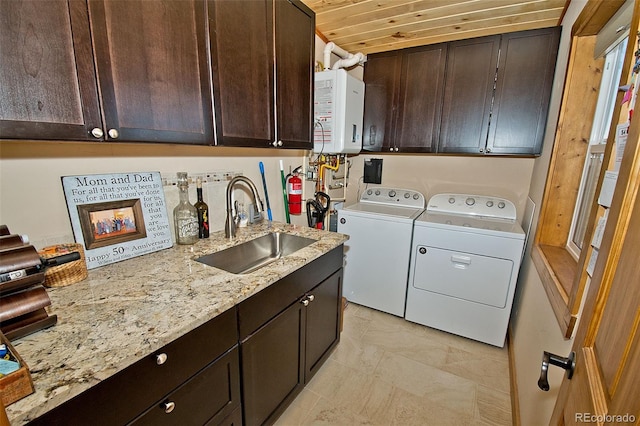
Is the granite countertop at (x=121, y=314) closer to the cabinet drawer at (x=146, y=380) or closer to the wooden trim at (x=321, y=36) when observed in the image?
the cabinet drawer at (x=146, y=380)

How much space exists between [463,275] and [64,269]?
2391 millimetres

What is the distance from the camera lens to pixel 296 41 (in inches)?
66.7

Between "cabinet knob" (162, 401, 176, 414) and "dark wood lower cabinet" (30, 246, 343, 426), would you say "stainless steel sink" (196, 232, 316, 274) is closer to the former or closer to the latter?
"dark wood lower cabinet" (30, 246, 343, 426)

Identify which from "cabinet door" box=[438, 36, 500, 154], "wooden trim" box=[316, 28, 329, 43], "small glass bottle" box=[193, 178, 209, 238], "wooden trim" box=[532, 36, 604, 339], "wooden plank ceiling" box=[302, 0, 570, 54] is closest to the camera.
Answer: "wooden trim" box=[532, 36, 604, 339]

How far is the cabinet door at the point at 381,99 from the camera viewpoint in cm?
257

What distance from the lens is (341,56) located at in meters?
2.60

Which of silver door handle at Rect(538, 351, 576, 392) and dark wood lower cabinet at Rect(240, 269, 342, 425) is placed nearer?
silver door handle at Rect(538, 351, 576, 392)

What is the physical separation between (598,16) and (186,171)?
2165 millimetres

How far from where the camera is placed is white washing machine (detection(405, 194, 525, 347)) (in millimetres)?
2045

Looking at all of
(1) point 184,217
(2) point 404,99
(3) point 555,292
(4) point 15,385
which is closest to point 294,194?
(1) point 184,217

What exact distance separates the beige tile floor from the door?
116 centimetres

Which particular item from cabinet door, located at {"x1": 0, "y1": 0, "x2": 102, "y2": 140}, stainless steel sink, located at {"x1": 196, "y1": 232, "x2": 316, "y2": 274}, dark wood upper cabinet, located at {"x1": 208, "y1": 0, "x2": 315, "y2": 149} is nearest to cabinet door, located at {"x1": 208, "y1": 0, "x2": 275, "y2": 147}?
dark wood upper cabinet, located at {"x1": 208, "y1": 0, "x2": 315, "y2": 149}

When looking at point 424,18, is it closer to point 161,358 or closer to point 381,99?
point 381,99

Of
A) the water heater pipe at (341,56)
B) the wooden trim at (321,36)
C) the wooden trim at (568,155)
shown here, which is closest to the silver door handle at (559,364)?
the wooden trim at (568,155)
